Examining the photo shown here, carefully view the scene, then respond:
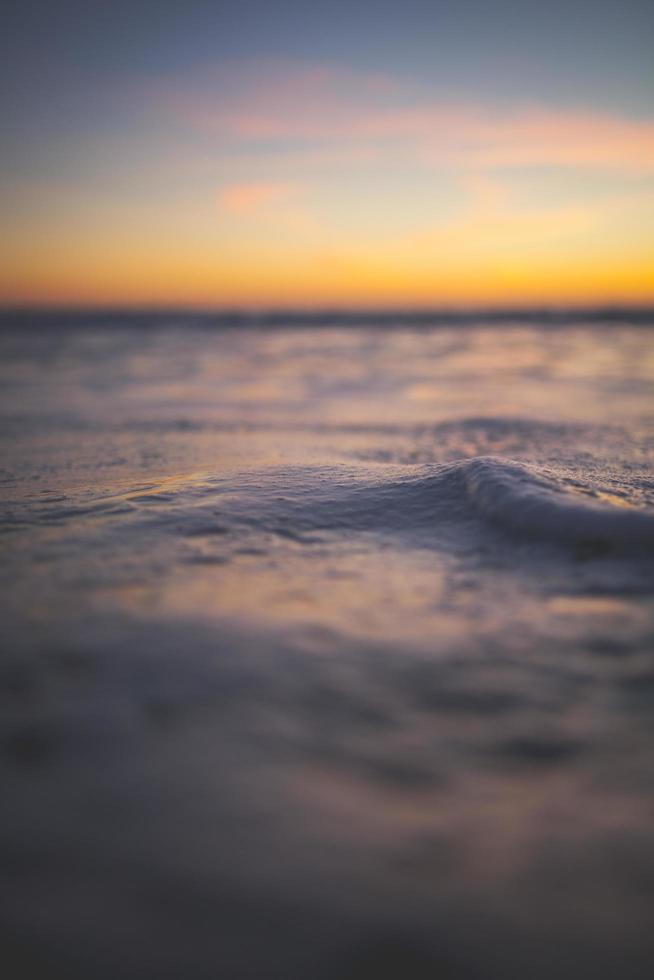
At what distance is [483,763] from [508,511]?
1.39 meters

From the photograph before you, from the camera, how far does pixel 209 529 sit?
243 centimetres

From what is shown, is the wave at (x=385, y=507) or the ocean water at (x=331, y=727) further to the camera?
the wave at (x=385, y=507)

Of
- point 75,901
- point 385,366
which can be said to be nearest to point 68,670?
point 75,901

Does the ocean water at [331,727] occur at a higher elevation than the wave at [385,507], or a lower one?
lower

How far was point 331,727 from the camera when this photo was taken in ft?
4.21

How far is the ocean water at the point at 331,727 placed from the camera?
0.90 m

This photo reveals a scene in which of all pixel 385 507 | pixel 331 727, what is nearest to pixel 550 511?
pixel 385 507

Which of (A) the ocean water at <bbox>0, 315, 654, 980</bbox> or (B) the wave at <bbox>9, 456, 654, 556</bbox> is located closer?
(A) the ocean water at <bbox>0, 315, 654, 980</bbox>

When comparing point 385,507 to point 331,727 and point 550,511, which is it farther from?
point 331,727

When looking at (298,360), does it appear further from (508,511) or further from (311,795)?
(311,795)

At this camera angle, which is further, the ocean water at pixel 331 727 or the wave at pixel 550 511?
the wave at pixel 550 511

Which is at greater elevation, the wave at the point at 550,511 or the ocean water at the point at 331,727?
the wave at the point at 550,511

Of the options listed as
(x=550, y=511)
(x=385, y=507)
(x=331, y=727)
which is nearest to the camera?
(x=331, y=727)

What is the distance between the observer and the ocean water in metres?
0.90
